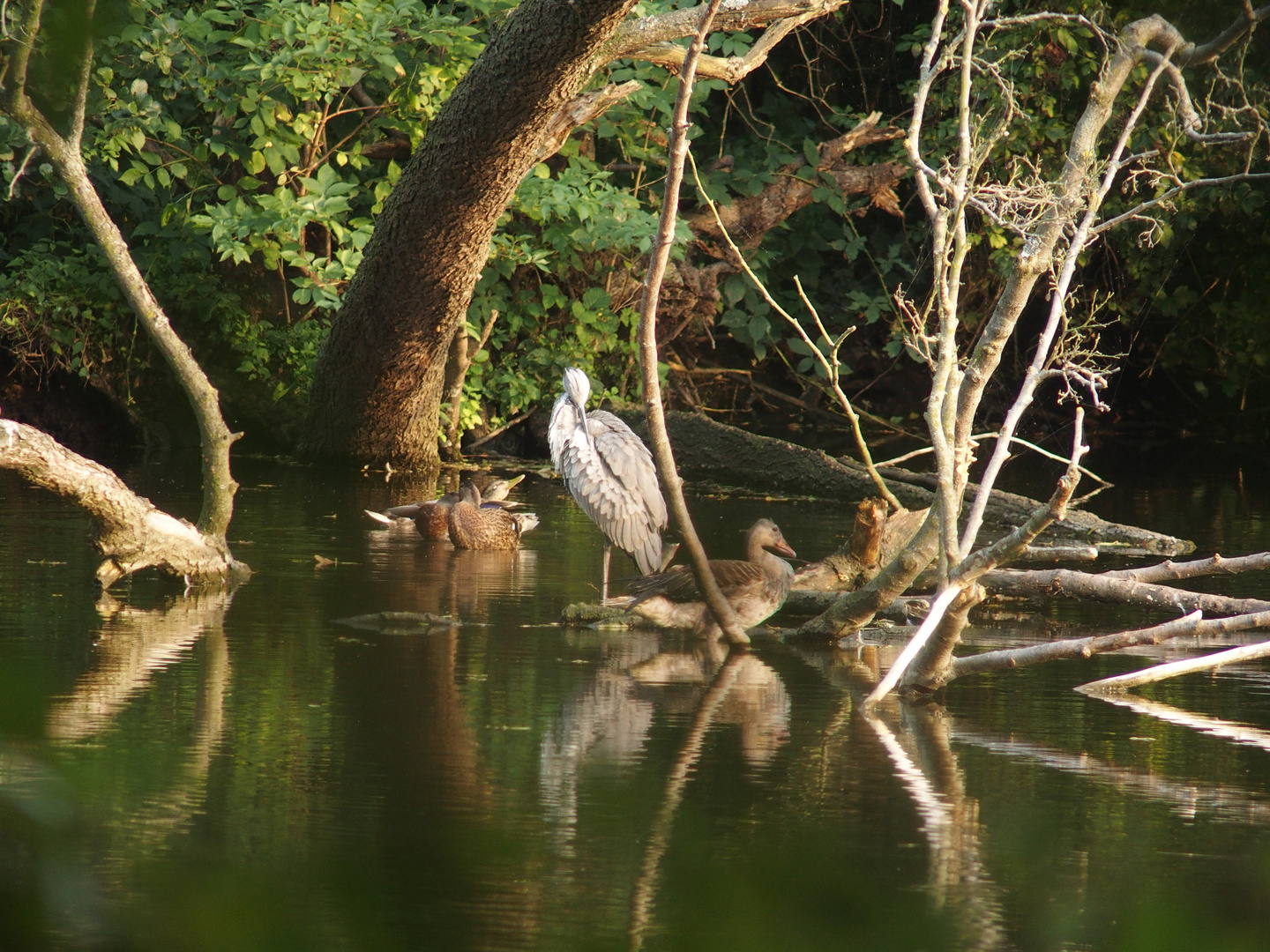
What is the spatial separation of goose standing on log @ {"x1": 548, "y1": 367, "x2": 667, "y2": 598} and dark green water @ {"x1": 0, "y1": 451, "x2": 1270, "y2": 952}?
0.93ft

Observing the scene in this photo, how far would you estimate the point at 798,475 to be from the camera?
8.10 m

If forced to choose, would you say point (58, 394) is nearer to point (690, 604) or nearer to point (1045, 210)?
point (690, 604)

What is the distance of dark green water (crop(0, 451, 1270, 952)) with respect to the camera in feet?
2.12

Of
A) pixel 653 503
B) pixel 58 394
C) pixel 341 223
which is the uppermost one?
pixel 341 223

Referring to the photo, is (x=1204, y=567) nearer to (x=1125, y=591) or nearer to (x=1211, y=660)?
(x=1125, y=591)

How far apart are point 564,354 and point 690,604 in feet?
18.3

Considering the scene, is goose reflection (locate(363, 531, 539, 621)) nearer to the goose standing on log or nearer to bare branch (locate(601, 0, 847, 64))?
the goose standing on log

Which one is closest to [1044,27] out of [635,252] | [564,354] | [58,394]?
[635,252]

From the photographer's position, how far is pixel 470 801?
2.71m

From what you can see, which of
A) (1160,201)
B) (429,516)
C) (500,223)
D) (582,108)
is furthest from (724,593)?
(500,223)

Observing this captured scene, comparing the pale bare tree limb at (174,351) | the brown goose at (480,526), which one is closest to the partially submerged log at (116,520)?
the pale bare tree limb at (174,351)

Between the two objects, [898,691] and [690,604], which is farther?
[690,604]

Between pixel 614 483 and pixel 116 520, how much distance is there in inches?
66.0

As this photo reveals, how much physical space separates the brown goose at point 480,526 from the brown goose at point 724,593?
1500 millimetres
